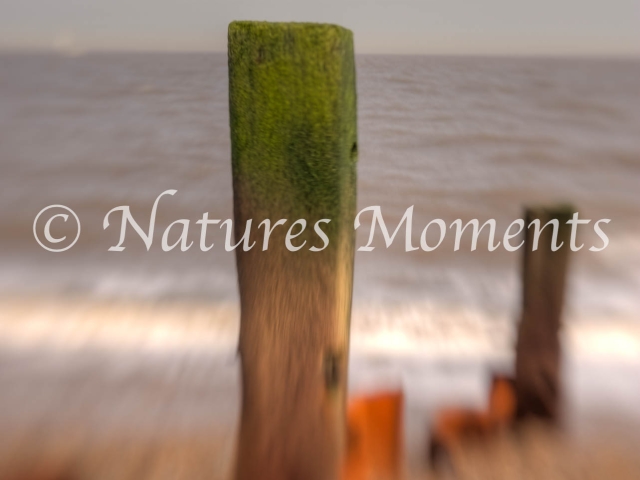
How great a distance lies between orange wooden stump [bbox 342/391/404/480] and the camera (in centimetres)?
135

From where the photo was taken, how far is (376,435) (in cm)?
147

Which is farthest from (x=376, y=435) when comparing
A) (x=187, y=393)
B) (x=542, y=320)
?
(x=187, y=393)

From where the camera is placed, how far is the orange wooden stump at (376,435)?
135 centimetres

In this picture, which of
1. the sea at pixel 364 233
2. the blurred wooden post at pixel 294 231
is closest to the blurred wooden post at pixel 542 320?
the sea at pixel 364 233

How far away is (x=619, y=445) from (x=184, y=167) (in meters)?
7.17

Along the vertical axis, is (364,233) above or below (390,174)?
below

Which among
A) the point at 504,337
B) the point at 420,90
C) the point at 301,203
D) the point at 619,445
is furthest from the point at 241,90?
the point at 420,90

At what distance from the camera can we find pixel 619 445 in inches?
83.7

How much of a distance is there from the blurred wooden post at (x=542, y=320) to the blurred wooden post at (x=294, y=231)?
0.81 metres

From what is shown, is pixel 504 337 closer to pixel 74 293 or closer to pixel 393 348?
pixel 393 348

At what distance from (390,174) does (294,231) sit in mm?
6440

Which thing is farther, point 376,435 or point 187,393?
point 187,393

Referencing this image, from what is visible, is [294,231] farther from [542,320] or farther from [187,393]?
[187,393]

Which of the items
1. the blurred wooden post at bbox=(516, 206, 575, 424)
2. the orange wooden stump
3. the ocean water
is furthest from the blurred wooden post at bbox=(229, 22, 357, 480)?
the ocean water
